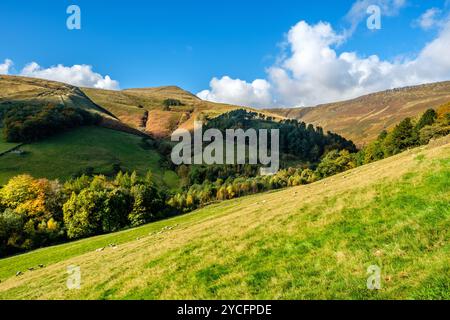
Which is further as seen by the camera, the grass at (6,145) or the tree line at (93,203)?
the grass at (6,145)

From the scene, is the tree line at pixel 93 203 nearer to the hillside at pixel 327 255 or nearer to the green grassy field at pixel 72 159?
the green grassy field at pixel 72 159

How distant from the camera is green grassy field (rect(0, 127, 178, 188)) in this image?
5807 inches

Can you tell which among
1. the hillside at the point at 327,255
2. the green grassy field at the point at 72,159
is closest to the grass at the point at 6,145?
the green grassy field at the point at 72,159

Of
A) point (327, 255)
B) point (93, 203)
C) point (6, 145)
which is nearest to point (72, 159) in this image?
point (6, 145)

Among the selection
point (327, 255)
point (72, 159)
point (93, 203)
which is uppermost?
point (72, 159)

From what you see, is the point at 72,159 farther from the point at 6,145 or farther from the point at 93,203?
the point at 93,203

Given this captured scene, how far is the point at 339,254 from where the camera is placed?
13820 mm

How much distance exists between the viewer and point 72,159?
167 metres

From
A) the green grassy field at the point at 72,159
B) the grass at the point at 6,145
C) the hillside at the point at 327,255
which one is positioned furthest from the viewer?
the grass at the point at 6,145

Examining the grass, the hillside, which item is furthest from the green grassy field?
the hillside

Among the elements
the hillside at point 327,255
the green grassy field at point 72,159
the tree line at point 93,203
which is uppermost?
the green grassy field at point 72,159

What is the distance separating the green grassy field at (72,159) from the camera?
14750cm
